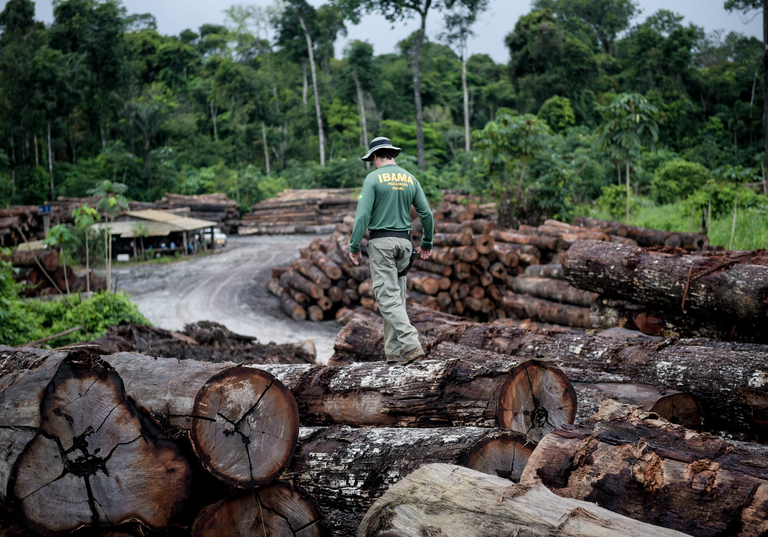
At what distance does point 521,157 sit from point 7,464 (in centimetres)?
1708

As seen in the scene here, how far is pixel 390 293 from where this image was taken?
5.04 meters

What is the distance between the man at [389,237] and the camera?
495 centimetres

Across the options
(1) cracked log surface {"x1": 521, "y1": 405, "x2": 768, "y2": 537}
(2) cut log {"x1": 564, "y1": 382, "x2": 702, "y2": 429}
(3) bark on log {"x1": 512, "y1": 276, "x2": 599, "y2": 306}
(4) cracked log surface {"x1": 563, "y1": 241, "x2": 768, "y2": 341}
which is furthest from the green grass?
(1) cracked log surface {"x1": 521, "y1": 405, "x2": 768, "y2": 537}

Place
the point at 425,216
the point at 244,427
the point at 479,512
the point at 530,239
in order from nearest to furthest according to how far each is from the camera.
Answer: the point at 479,512 → the point at 244,427 → the point at 425,216 → the point at 530,239

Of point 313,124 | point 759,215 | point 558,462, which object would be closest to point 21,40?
point 313,124

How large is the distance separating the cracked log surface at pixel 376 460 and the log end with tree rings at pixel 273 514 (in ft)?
0.36

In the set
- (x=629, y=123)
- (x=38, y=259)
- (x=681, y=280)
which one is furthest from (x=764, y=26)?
(x=38, y=259)

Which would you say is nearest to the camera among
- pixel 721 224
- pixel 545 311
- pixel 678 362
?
pixel 678 362

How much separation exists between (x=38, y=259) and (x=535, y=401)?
1630 cm

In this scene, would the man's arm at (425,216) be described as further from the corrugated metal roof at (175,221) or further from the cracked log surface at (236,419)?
the corrugated metal roof at (175,221)

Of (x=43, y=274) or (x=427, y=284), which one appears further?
(x=43, y=274)

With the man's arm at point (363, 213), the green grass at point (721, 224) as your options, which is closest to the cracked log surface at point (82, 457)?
the man's arm at point (363, 213)

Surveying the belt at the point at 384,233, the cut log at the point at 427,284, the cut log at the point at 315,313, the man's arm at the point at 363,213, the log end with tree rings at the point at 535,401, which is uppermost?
the man's arm at the point at 363,213

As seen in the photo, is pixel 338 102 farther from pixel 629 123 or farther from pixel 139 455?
pixel 139 455
